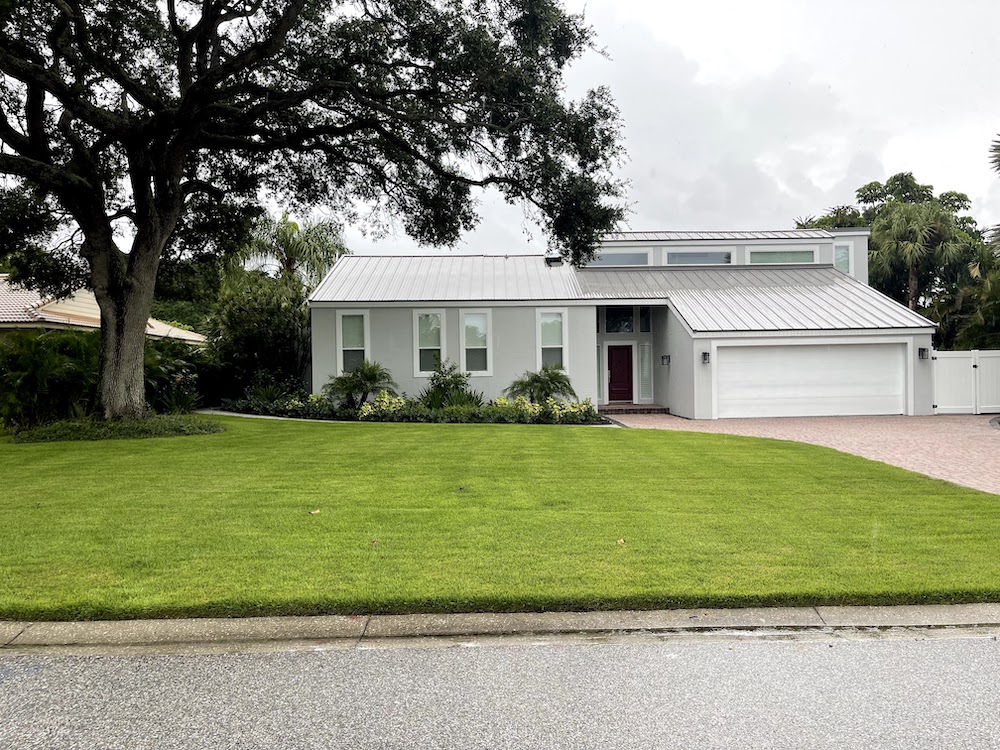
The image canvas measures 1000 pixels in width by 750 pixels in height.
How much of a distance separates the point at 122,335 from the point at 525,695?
40.9 feet

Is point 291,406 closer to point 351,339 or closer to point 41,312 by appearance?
point 351,339

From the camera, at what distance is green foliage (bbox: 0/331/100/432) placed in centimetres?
1307

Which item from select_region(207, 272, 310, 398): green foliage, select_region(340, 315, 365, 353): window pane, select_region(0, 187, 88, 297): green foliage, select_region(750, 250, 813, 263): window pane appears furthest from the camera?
select_region(750, 250, 813, 263): window pane

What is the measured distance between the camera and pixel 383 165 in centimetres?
1468

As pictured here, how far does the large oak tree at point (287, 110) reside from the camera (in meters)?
11.8

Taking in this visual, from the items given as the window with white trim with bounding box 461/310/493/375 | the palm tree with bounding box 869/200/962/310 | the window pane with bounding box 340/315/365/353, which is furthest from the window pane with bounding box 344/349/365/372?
the palm tree with bounding box 869/200/962/310

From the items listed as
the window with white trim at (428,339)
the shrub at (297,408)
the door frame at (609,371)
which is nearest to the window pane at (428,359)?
the window with white trim at (428,339)

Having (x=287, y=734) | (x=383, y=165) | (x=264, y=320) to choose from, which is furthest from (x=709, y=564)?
(x=264, y=320)

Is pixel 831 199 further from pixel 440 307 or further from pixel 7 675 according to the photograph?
pixel 7 675

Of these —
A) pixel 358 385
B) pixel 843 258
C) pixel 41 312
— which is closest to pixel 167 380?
pixel 358 385

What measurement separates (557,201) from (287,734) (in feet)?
38.0

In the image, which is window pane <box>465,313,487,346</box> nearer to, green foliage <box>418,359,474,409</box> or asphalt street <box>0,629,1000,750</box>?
green foliage <box>418,359,474,409</box>

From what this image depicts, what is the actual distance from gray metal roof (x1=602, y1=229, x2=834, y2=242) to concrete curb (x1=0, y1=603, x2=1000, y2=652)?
19.9 m

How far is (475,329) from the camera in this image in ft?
62.8
